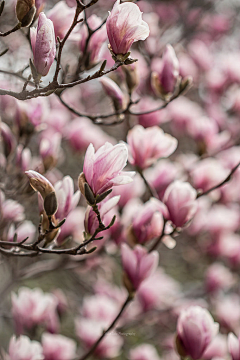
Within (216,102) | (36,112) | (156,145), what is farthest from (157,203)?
(216,102)

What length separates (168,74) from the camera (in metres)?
0.95

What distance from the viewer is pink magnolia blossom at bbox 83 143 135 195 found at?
0.63m

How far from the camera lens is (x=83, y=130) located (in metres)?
1.50

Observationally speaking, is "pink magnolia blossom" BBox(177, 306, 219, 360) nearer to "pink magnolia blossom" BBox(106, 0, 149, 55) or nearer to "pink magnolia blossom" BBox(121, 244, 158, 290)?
"pink magnolia blossom" BBox(121, 244, 158, 290)

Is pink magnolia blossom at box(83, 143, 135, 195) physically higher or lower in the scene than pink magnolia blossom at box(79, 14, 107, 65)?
lower

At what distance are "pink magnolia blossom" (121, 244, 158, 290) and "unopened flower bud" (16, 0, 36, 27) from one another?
0.54m

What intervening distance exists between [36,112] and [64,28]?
0.28 m

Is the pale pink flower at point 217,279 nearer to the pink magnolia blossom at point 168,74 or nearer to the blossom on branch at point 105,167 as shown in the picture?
the pink magnolia blossom at point 168,74

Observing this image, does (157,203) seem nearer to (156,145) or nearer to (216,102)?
(156,145)

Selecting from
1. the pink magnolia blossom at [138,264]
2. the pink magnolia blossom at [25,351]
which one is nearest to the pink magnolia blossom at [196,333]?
the pink magnolia blossom at [138,264]

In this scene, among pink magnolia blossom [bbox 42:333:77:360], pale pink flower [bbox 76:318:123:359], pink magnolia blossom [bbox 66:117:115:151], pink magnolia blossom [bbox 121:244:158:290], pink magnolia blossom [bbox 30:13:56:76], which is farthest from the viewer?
pink magnolia blossom [bbox 66:117:115:151]

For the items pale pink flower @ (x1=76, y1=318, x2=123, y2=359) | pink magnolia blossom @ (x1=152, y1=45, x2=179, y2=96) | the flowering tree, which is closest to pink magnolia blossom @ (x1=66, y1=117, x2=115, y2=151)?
the flowering tree

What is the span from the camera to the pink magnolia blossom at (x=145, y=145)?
3.14 ft

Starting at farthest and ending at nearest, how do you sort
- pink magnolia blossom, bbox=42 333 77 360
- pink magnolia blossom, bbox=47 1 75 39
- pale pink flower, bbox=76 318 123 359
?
pale pink flower, bbox=76 318 123 359 < pink magnolia blossom, bbox=42 333 77 360 < pink magnolia blossom, bbox=47 1 75 39
